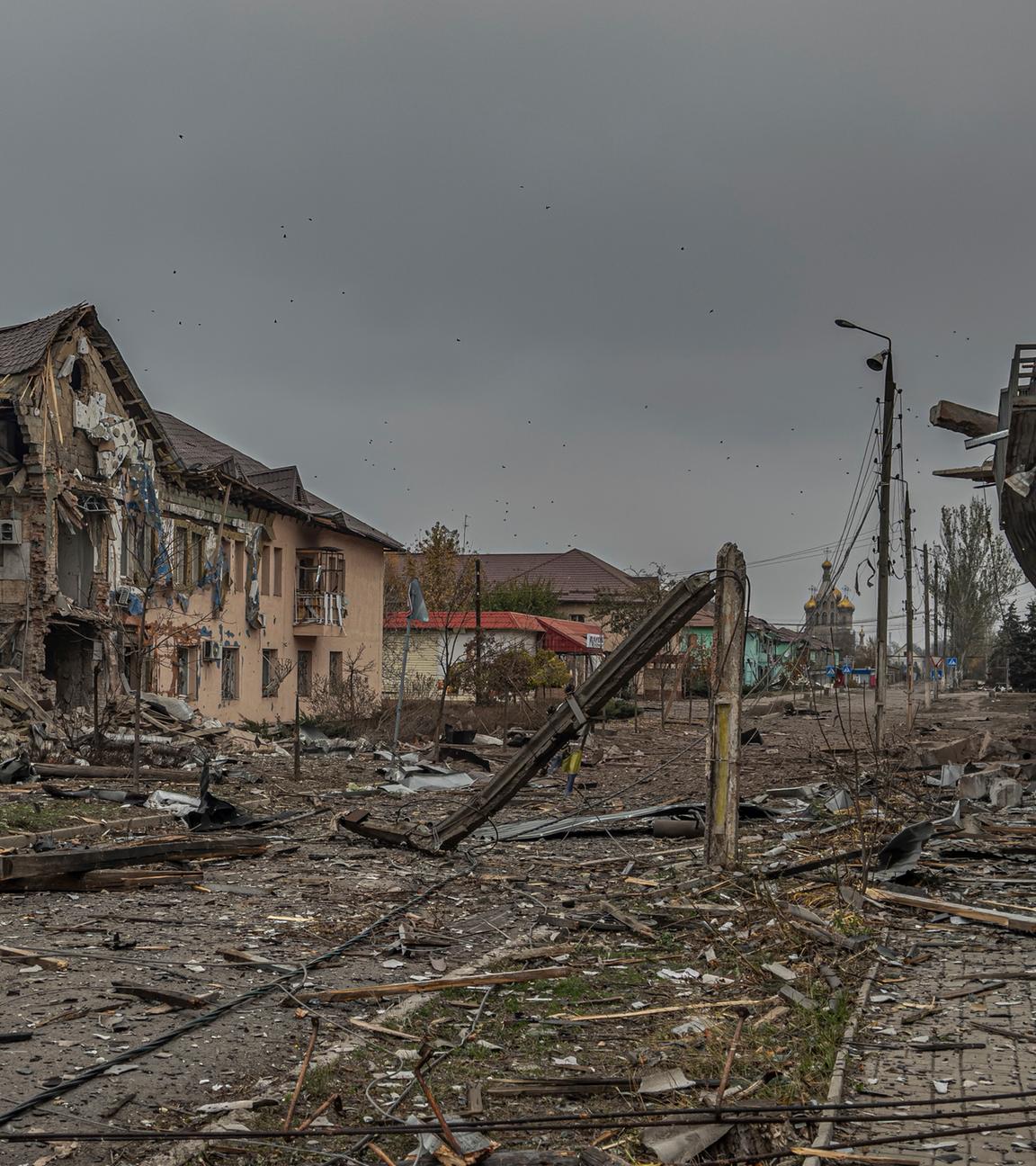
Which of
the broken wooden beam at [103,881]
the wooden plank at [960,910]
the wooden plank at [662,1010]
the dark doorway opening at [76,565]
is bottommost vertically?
the broken wooden beam at [103,881]

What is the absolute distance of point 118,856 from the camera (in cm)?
1207

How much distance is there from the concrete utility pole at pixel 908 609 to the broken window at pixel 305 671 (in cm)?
2052

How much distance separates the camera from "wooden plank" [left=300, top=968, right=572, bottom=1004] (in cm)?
782

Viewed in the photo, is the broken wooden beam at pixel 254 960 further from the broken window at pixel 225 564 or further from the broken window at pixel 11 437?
the broken window at pixel 225 564

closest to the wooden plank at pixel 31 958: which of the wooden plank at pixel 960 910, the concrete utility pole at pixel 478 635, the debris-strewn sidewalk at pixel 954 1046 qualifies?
the debris-strewn sidewalk at pixel 954 1046

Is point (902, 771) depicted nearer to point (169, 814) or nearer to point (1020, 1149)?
point (169, 814)

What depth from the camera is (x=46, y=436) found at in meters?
28.1

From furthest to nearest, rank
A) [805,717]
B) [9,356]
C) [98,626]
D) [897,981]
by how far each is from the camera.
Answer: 1. [805,717]
2. [98,626]
3. [9,356]
4. [897,981]

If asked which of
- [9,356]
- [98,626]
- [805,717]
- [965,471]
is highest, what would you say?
[9,356]

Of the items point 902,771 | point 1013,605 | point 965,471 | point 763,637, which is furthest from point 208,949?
point 763,637

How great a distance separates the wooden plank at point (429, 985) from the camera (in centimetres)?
782

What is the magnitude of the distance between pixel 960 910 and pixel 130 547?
25739mm

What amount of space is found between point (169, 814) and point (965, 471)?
1213 centimetres

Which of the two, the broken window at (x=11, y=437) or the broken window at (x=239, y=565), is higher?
the broken window at (x=11, y=437)
